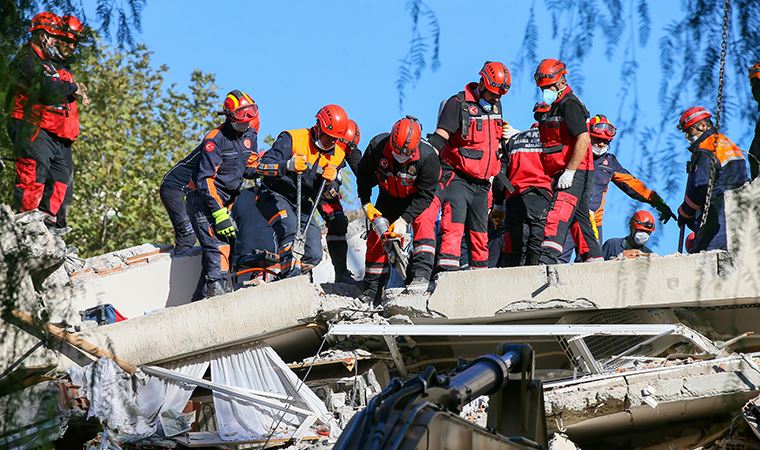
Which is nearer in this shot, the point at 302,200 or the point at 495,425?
the point at 495,425

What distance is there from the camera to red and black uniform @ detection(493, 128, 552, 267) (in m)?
11.3

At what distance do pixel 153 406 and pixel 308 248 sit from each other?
266 cm

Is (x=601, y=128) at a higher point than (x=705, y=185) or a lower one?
higher

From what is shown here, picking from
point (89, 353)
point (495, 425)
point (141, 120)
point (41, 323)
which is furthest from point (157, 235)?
point (41, 323)

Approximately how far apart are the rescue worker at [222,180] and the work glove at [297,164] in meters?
0.53

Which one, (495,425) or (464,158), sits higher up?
(464,158)

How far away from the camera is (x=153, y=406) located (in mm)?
10633

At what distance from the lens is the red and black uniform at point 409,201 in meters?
11.0

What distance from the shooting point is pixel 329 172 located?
12.4 meters

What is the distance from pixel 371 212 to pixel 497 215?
172 cm

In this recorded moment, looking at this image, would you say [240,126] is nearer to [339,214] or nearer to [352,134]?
[352,134]

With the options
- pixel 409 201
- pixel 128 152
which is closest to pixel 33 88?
pixel 409 201

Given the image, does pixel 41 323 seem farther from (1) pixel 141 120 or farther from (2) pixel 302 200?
(1) pixel 141 120

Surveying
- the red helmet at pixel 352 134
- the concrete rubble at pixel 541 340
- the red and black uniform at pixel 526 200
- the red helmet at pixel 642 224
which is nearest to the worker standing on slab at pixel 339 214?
the red helmet at pixel 352 134
